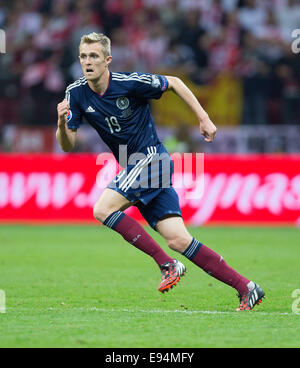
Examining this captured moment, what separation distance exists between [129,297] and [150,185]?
1326 mm

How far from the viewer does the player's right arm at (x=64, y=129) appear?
236 inches

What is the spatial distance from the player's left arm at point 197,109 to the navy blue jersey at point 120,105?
84 millimetres

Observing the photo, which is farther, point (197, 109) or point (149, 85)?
point (149, 85)

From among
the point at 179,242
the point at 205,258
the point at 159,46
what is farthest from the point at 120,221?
the point at 159,46

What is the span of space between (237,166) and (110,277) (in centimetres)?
611

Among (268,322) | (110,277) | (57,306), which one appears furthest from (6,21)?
(268,322)

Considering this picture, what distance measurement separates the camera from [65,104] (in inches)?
237

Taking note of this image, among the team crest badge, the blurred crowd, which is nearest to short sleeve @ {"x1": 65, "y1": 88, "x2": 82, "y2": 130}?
the team crest badge

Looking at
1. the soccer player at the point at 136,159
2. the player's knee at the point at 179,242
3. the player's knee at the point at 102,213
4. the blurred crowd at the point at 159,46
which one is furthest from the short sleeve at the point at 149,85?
the blurred crowd at the point at 159,46

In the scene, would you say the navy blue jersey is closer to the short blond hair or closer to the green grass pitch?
the short blond hair

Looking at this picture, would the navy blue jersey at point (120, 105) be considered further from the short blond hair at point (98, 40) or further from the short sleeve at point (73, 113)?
the short blond hair at point (98, 40)

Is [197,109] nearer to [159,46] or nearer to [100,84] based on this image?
[100,84]

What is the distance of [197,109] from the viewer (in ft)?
20.1

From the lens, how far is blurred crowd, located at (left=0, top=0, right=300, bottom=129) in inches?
628
